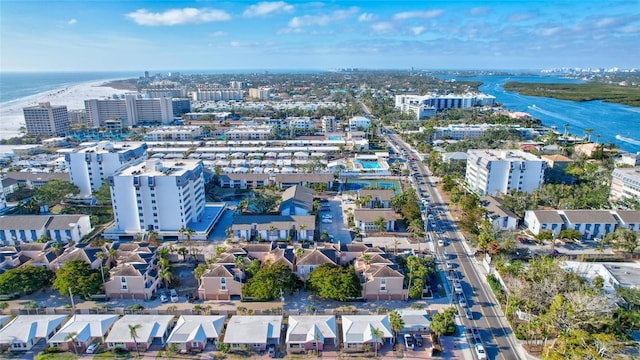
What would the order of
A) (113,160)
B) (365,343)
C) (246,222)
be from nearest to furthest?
(365,343) < (246,222) < (113,160)

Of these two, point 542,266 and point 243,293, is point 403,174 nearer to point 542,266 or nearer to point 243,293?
point 542,266

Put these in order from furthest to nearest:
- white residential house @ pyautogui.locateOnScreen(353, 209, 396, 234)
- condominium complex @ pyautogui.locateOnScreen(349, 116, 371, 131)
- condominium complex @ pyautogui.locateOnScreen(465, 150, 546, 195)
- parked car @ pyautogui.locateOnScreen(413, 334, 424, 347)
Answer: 1. condominium complex @ pyautogui.locateOnScreen(349, 116, 371, 131)
2. condominium complex @ pyautogui.locateOnScreen(465, 150, 546, 195)
3. white residential house @ pyautogui.locateOnScreen(353, 209, 396, 234)
4. parked car @ pyautogui.locateOnScreen(413, 334, 424, 347)

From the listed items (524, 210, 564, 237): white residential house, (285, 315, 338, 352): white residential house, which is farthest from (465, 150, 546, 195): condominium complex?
(285, 315, 338, 352): white residential house

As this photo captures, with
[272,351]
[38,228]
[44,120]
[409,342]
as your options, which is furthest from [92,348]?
[44,120]

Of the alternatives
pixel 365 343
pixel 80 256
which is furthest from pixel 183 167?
pixel 365 343

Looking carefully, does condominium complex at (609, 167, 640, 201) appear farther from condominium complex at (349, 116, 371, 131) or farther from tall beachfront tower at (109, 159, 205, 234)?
condominium complex at (349, 116, 371, 131)
